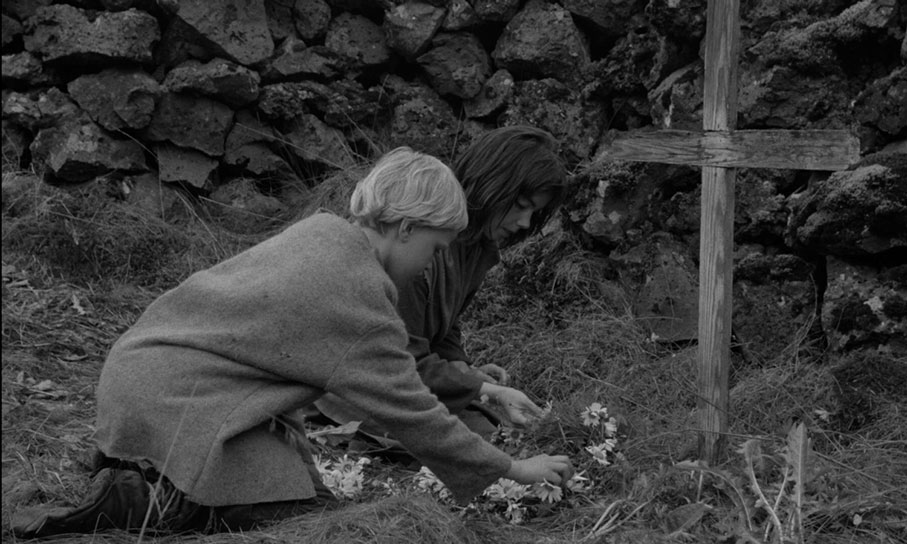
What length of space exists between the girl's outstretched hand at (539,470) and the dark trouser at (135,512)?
619 mm

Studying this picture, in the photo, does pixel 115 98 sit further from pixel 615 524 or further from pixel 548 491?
pixel 615 524

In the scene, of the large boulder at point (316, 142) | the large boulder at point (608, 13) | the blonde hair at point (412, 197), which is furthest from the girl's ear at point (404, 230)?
the large boulder at point (316, 142)

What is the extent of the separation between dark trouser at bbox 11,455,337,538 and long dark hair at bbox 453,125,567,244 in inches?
46.5

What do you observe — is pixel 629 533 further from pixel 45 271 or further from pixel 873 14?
pixel 45 271

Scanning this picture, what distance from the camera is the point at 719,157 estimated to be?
125 inches

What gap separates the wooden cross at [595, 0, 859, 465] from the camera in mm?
3123

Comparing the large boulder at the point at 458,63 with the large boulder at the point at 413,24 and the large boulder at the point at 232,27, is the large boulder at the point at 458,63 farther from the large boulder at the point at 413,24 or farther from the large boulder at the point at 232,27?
the large boulder at the point at 232,27

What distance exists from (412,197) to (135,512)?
1.11 metres

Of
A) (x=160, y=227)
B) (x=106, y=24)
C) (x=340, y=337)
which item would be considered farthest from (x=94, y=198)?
(x=340, y=337)

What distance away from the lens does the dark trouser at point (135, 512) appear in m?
2.72

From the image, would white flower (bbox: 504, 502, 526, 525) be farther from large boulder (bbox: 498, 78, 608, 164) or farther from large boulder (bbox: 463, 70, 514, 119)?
large boulder (bbox: 463, 70, 514, 119)

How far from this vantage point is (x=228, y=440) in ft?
8.79

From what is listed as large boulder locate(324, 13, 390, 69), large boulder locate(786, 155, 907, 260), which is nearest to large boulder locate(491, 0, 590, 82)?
large boulder locate(324, 13, 390, 69)

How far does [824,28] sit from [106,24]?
3790 mm
